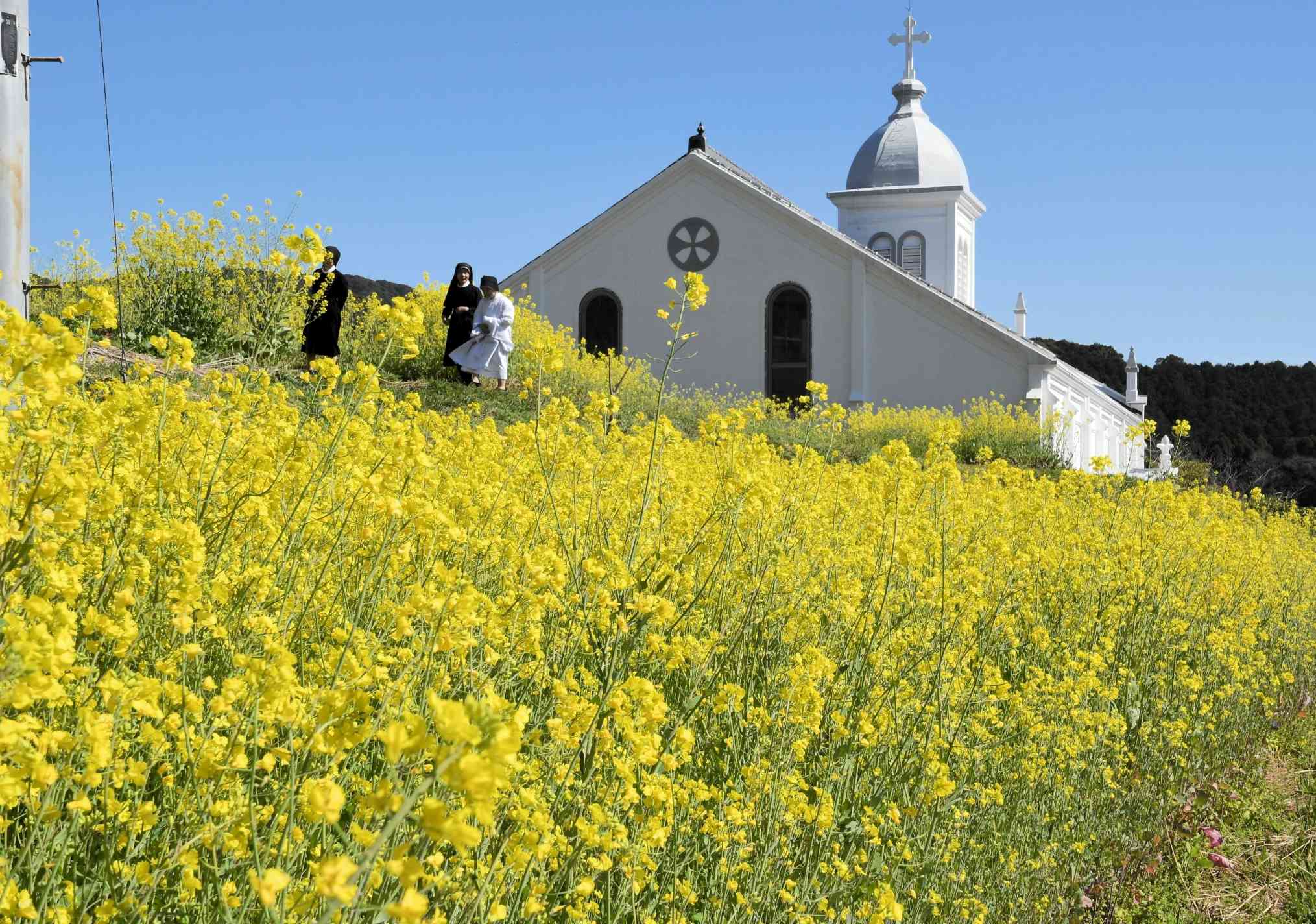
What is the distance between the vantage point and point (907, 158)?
3422 cm

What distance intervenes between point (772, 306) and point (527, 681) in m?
22.2

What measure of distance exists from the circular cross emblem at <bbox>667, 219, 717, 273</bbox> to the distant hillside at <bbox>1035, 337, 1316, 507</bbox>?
33909mm

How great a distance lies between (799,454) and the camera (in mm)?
5246

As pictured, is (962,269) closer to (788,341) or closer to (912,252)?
(912,252)

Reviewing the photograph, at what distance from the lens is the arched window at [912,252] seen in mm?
32688

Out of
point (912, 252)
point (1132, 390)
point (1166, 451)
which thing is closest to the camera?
point (1166, 451)

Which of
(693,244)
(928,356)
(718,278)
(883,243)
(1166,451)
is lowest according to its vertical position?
(1166,451)

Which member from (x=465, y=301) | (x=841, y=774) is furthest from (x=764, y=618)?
(x=465, y=301)

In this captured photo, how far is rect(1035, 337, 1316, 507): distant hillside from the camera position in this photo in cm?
5534

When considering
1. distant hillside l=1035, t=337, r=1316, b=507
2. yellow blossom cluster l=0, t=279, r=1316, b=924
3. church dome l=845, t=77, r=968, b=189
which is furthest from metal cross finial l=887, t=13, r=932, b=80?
yellow blossom cluster l=0, t=279, r=1316, b=924

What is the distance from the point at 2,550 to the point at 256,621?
1.37 feet

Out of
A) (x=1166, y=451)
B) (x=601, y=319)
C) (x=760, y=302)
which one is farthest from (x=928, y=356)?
(x=1166, y=451)

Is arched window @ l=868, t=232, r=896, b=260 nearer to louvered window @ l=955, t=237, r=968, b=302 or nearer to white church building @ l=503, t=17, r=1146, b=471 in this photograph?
louvered window @ l=955, t=237, r=968, b=302

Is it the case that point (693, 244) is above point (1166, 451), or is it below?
above
